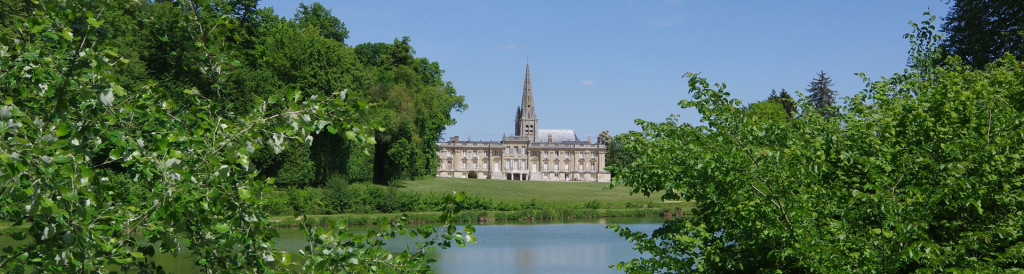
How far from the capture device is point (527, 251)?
24.0 m

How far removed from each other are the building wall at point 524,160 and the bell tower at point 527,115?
342 inches

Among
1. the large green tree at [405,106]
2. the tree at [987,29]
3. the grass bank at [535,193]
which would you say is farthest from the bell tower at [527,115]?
the tree at [987,29]

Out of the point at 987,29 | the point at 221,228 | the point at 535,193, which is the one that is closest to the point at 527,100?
the point at 535,193

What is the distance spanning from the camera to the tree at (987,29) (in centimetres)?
1845

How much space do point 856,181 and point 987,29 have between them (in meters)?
14.1

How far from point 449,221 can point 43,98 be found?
1.77 meters

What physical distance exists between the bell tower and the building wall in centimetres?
869

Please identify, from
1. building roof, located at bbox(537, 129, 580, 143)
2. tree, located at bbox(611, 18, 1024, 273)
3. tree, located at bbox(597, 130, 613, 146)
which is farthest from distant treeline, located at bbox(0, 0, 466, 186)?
building roof, located at bbox(537, 129, 580, 143)

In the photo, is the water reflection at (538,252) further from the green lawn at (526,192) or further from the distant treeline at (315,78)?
the green lawn at (526,192)

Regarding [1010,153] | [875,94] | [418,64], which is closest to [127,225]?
[1010,153]

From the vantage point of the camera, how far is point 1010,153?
6930 millimetres

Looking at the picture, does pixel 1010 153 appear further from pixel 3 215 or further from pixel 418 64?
pixel 418 64

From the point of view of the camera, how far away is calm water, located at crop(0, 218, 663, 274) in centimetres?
1994

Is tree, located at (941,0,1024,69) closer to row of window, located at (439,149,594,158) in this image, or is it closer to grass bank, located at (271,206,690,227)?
grass bank, located at (271,206,690,227)
